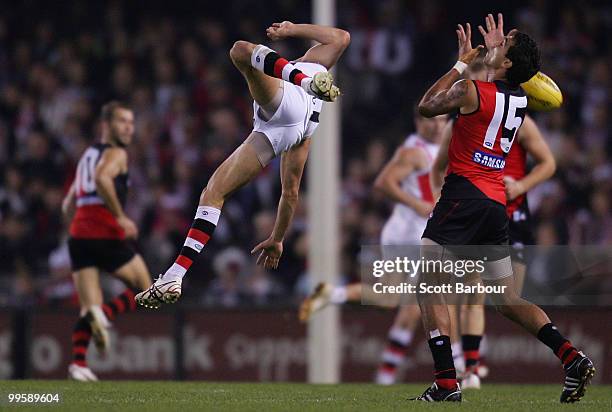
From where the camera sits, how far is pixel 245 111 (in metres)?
16.8

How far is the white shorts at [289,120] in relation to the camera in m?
7.92

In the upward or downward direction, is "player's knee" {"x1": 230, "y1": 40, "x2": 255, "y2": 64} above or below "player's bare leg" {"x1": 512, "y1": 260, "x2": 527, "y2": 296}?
above

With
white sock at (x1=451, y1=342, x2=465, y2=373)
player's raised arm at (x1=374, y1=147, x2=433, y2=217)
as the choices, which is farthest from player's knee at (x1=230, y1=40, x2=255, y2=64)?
player's raised arm at (x1=374, y1=147, x2=433, y2=217)

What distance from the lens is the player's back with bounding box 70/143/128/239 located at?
10.6m

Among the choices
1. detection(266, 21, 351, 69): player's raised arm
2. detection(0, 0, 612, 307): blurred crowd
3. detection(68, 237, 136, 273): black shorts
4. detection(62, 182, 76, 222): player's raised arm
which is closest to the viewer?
detection(266, 21, 351, 69): player's raised arm

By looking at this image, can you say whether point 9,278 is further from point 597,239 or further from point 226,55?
point 597,239

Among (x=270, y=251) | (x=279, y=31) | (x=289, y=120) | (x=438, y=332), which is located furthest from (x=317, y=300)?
(x=279, y=31)

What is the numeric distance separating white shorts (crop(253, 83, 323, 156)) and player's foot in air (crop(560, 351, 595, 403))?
2184 mm

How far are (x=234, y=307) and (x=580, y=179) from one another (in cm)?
421

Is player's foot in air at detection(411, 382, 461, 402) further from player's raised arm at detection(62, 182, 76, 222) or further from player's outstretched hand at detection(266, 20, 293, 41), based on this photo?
player's raised arm at detection(62, 182, 76, 222)

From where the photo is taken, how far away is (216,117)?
648 inches

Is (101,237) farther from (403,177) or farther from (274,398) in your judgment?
(274,398)

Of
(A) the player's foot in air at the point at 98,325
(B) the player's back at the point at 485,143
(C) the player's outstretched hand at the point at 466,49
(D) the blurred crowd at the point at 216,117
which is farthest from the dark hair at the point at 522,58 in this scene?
(D) the blurred crowd at the point at 216,117

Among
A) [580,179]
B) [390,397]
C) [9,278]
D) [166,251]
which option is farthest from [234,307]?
[390,397]
